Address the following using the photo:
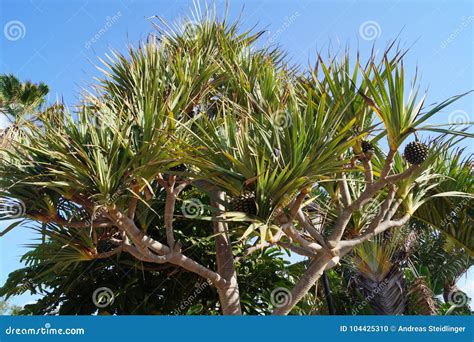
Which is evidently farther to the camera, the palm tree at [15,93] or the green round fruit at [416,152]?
the palm tree at [15,93]

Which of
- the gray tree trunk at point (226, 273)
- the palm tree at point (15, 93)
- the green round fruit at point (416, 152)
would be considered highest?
the palm tree at point (15, 93)

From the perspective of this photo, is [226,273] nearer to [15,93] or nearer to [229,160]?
[229,160]

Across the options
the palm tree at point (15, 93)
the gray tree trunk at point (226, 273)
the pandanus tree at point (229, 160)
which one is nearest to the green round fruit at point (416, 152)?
the pandanus tree at point (229, 160)

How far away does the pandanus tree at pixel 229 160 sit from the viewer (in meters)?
3.54

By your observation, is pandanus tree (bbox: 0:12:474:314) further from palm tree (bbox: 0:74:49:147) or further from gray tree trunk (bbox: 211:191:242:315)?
palm tree (bbox: 0:74:49:147)

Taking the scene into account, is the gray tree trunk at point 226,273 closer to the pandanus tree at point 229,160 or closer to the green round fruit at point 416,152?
the pandanus tree at point 229,160

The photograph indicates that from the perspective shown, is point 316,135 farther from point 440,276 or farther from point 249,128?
point 440,276

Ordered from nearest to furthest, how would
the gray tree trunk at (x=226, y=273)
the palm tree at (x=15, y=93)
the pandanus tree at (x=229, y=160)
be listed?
the pandanus tree at (x=229, y=160), the gray tree trunk at (x=226, y=273), the palm tree at (x=15, y=93)

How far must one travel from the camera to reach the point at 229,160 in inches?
142

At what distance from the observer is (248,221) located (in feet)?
11.1

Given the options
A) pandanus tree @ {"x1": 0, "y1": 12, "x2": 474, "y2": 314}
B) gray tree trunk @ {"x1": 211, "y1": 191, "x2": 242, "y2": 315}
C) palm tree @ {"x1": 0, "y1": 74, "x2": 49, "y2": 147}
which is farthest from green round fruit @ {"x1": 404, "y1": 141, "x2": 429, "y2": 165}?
palm tree @ {"x1": 0, "y1": 74, "x2": 49, "y2": 147}

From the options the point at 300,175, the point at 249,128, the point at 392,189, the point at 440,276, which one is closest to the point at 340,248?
the point at 392,189

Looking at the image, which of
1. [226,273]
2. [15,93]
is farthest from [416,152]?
[15,93]

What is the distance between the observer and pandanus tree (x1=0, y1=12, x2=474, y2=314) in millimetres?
3541
